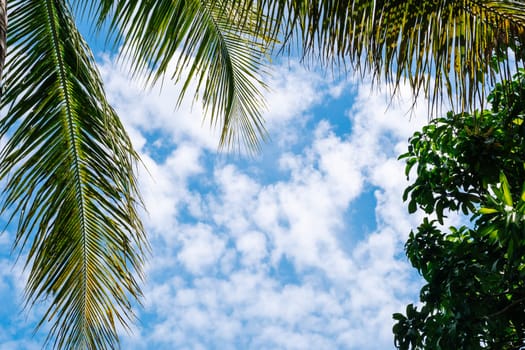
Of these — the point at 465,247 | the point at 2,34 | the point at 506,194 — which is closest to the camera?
the point at 2,34

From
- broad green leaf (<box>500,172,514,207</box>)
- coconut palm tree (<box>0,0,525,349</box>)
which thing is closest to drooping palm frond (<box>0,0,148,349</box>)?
coconut palm tree (<box>0,0,525,349</box>)

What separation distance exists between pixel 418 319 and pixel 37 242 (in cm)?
306

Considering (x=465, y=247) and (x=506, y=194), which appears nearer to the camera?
(x=506, y=194)

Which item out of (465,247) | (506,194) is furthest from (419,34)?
(465,247)

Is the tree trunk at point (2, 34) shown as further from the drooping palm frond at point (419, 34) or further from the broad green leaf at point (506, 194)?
the broad green leaf at point (506, 194)

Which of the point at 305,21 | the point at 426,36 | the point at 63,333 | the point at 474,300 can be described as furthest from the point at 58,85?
the point at 474,300

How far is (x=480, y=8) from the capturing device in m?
2.29

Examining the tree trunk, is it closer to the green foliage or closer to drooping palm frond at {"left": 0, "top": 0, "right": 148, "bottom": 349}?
drooping palm frond at {"left": 0, "top": 0, "right": 148, "bottom": 349}

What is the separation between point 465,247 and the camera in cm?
468

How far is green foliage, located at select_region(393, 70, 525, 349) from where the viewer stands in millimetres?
4520

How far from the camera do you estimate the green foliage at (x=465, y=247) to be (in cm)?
452

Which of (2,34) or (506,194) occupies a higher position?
(506,194)

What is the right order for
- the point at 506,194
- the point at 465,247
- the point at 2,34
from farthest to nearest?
the point at 465,247, the point at 506,194, the point at 2,34

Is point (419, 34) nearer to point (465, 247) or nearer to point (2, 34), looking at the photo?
point (2, 34)
